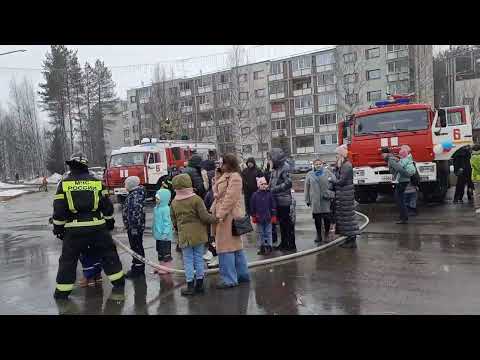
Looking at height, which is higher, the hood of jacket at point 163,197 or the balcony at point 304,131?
the balcony at point 304,131

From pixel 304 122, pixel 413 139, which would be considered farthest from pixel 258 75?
pixel 413 139

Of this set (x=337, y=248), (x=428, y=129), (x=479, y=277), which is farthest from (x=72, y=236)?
(x=428, y=129)

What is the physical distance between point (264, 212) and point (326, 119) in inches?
2199

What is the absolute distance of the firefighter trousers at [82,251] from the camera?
5.85 metres

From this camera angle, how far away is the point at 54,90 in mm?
60312

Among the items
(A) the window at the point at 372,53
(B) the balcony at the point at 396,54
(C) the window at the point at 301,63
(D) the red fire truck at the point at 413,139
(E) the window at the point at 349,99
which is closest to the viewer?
(D) the red fire truck at the point at 413,139

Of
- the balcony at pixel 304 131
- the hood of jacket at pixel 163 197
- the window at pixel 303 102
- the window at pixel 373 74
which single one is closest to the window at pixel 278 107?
the window at pixel 303 102

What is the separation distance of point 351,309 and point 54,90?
62.9 meters

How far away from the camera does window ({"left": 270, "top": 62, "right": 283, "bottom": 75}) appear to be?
65.0m

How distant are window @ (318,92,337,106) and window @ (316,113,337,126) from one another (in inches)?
64.6

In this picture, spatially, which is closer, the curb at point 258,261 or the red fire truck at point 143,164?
the curb at point 258,261

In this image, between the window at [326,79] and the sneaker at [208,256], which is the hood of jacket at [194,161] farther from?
the window at [326,79]

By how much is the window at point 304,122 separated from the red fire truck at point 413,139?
4971 centimetres

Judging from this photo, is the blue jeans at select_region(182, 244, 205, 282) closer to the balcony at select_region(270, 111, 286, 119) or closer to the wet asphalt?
the wet asphalt
